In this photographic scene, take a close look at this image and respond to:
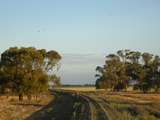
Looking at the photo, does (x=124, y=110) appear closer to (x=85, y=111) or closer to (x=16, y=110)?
(x=85, y=111)

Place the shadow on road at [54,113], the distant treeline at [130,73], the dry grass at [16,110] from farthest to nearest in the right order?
the distant treeline at [130,73] → the dry grass at [16,110] → the shadow on road at [54,113]

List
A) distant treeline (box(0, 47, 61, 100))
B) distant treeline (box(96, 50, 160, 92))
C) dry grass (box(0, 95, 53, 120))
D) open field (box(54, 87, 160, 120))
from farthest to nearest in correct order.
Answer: distant treeline (box(96, 50, 160, 92))
distant treeline (box(0, 47, 61, 100))
dry grass (box(0, 95, 53, 120))
open field (box(54, 87, 160, 120))

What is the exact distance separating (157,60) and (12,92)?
72.2m

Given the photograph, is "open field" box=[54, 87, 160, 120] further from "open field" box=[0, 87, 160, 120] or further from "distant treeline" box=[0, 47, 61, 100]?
"distant treeline" box=[0, 47, 61, 100]

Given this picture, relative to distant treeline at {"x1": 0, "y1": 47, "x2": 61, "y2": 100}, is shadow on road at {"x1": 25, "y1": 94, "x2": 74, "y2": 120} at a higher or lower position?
lower

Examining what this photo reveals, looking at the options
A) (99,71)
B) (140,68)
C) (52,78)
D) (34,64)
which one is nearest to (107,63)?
(99,71)

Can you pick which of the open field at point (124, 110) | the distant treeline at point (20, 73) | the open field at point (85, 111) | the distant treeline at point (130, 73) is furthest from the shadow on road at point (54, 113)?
the distant treeline at point (130, 73)

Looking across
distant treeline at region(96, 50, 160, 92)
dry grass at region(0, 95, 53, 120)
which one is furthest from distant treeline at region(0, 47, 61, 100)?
distant treeline at region(96, 50, 160, 92)

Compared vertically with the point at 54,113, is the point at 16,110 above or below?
above

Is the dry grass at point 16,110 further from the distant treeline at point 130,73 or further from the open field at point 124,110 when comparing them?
the distant treeline at point 130,73

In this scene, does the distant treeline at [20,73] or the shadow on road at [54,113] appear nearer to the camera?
the shadow on road at [54,113]

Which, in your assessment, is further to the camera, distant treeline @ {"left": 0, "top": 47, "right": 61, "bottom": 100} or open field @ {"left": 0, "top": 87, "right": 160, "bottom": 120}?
distant treeline @ {"left": 0, "top": 47, "right": 61, "bottom": 100}

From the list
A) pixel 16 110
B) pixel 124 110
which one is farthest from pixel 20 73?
pixel 124 110

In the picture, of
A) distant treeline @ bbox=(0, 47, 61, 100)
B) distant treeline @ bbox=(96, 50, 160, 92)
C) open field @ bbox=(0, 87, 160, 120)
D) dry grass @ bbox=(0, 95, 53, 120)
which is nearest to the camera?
open field @ bbox=(0, 87, 160, 120)
